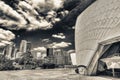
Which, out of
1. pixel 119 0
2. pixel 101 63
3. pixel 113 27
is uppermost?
pixel 119 0

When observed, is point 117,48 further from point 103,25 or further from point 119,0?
point 119,0

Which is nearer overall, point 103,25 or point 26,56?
point 103,25

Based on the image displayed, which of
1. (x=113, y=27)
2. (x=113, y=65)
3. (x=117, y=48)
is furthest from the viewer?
(x=113, y=27)

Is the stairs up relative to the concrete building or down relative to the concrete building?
down

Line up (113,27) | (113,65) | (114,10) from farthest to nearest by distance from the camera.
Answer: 1. (114,10)
2. (113,27)
3. (113,65)

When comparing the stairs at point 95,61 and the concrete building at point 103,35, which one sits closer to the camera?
the concrete building at point 103,35

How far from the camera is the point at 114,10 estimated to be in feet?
162

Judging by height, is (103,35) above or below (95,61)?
above

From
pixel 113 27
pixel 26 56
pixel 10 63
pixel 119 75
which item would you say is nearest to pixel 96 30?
pixel 113 27

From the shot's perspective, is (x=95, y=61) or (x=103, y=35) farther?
(x=103, y=35)

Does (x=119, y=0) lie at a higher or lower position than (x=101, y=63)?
higher

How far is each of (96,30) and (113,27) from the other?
24.4 ft

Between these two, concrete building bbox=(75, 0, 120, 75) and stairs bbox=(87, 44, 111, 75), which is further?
stairs bbox=(87, 44, 111, 75)

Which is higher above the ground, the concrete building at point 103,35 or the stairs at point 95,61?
the concrete building at point 103,35
